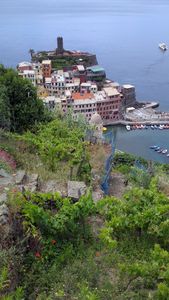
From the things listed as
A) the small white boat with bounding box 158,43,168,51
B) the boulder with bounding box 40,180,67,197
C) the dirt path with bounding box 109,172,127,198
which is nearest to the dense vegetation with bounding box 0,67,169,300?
the boulder with bounding box 40,180,67,197

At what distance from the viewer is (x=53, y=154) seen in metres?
6.03

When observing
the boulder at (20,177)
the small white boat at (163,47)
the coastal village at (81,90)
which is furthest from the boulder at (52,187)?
the small white boat at (163,47)

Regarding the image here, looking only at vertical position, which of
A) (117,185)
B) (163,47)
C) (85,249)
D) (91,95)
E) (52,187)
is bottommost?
(91,95)

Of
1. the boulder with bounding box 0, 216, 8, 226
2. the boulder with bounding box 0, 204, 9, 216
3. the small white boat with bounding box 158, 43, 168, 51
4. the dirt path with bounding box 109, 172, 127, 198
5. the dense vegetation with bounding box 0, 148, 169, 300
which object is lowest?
the small white boat with bounding box 158, 43, 168, 51

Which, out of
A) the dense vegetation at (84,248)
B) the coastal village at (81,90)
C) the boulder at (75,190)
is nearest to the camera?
the dense vegetation at (84,248)

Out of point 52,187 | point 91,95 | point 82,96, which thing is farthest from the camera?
point 91,95

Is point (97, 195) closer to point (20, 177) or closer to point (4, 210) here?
point (20, 177)

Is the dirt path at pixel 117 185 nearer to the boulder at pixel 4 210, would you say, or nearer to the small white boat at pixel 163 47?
the boulder at pixel 4 210

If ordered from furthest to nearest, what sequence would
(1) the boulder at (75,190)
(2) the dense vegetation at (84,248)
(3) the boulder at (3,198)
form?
(1) the boulder at (75,190) → (3) the boulder at (3,198) → (2) the dense vegetation at (84,248)

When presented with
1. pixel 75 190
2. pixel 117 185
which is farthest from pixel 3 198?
pixel 117 185

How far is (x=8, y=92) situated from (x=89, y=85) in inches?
883

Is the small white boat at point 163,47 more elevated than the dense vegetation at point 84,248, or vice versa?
the dense vegetation at point 84,248

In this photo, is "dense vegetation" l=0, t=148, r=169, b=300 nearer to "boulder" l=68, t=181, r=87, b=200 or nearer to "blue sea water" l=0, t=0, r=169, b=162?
"boulder" l=68, t=181, r=87, b=200

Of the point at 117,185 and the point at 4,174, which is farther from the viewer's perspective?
the point at 117,185
